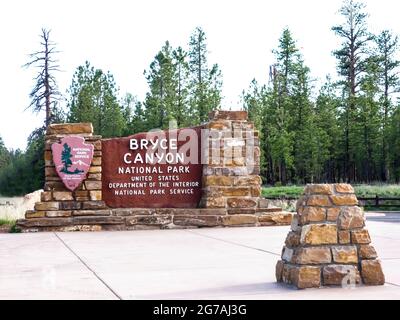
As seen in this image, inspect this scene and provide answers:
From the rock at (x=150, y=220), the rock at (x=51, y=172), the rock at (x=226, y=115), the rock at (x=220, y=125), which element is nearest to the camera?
the rock at (x=51, y=172)

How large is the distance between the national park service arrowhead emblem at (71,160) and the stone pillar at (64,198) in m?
0.14

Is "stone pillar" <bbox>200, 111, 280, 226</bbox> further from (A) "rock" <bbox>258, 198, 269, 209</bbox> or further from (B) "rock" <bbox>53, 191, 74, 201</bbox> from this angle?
(B) "rock" <bbox>53, 191, 74, 201</bbox>

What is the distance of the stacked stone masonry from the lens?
1488 centimetres

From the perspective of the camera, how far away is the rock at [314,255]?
6520 mm

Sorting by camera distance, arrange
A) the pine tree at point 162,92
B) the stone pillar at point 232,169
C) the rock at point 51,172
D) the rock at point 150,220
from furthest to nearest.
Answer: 1. the pine tree at point 162,92
2. the stone pillar at point 232,169
3. the rock at point 150,220
4. the rock at point 51,172

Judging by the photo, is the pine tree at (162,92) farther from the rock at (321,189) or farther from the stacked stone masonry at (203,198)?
the rock at (321,189)

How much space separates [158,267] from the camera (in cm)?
827

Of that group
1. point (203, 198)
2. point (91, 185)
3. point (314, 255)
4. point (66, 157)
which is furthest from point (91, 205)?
point (314, 255)

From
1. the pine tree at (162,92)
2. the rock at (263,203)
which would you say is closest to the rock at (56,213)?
the rock at (263,203)

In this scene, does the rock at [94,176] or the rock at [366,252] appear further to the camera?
the rock at [94,176]

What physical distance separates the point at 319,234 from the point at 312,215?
0.21 m

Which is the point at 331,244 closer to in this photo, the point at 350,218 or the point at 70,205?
the point at 350,218

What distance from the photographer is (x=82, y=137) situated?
15078 millimetres
